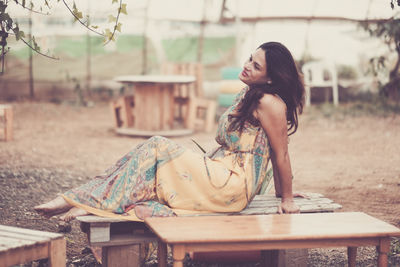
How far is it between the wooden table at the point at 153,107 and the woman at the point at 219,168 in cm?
534

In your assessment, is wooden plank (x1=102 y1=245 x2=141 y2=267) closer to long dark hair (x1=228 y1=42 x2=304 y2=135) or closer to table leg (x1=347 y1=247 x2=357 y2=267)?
long dark hair (x1=228 y1=42 x2=304 y2=135)

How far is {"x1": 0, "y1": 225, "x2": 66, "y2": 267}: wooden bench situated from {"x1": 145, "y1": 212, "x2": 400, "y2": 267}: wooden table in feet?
1.55

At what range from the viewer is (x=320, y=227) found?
2.88 metres

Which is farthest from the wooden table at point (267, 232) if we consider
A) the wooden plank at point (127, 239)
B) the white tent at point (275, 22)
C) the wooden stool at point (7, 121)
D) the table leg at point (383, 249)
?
the white tent at point (275, 22)

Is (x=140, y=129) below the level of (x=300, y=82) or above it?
below

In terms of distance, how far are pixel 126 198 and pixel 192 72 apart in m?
7.44

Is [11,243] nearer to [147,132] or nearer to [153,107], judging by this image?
[147,132]

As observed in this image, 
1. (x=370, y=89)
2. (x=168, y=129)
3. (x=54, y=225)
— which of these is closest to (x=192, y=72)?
(x=168, y=129)

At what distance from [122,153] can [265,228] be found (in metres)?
4.80

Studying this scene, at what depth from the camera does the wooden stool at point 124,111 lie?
9.25 metres

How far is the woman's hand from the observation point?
332 centimetres

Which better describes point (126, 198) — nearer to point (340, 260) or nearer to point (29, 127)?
point (340, 260)

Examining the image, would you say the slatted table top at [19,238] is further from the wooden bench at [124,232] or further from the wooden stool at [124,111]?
the wooden stool at [124,111]

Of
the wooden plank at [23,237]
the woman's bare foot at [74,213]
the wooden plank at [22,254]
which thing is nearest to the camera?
the wooden plank at [22,254]
